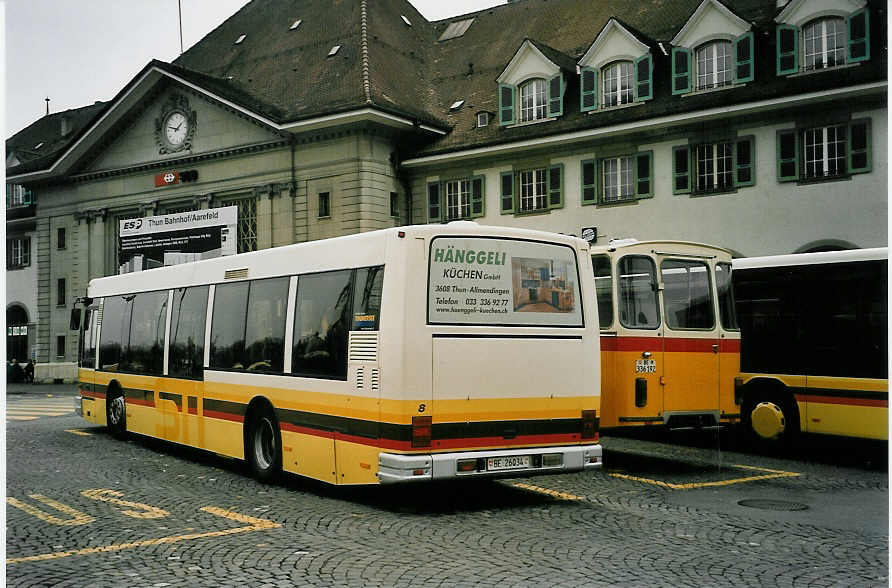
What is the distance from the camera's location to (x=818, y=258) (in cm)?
1442

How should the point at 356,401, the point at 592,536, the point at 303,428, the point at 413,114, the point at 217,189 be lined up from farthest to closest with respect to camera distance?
the point at 217,189 → the point at 413,114 → the point at 303,428 → the point at 356,401 → the point at 592,536

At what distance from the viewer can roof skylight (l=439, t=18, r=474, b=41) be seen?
41.4 meters

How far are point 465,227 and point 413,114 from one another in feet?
82.3

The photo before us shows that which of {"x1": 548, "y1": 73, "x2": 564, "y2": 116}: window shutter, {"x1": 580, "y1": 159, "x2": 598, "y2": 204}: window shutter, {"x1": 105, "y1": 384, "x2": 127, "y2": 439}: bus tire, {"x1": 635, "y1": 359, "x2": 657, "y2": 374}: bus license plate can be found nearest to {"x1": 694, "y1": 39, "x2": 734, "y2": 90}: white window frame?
{"x1": 580, "y1": 159, "x2": 598, "y2": 204}: window shutter

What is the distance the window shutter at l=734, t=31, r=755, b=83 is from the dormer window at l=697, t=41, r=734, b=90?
0.90 feet

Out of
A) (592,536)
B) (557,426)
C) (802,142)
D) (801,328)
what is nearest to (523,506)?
(557,426)

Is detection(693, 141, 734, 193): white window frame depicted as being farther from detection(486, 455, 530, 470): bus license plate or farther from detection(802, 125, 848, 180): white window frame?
detection(486, 455, 530, 470): bus license plate

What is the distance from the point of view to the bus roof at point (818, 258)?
45.2ft

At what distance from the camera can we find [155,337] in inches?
595

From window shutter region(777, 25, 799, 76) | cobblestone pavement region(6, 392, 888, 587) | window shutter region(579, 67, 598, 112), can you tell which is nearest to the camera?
cobblestone pavement region(6, 392, 888, 587)

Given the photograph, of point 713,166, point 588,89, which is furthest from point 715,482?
point 588,89

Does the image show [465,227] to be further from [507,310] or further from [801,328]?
[801,328]

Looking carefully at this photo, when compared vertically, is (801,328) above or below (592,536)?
above

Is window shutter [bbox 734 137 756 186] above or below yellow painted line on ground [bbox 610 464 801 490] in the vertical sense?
above
